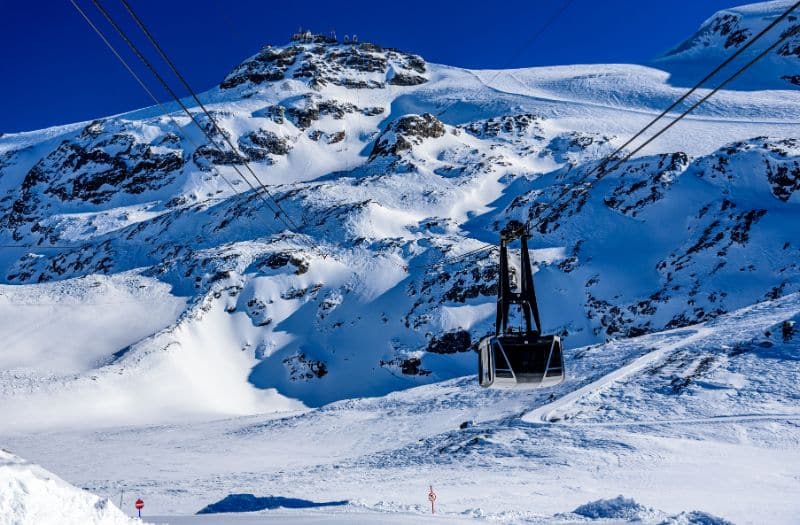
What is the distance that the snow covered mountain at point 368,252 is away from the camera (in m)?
59.2

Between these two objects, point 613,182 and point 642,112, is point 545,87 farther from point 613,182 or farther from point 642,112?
point 613,182

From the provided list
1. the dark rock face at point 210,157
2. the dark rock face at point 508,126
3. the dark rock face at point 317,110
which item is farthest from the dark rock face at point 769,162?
the dark rock face at point 317,110

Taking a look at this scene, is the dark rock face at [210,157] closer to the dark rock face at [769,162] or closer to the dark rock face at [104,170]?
→ the dark rock face at [104,170]

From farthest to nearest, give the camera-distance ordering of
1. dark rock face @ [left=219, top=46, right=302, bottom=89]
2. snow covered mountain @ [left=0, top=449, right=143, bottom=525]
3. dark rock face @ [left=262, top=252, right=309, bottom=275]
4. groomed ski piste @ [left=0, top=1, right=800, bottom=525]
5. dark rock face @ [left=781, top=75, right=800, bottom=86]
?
1. dark rock face @ [left=219, top=46, right=302, bottom=89]
2. dark rock face @ [left=781, top=75, right=800, bottom=86]
3. dark rock face @ [left=262, top=252, right=309, bottom=275]
4. groomed ski piste @ [left=0, top=1, right=800, bottom=525]
5. snow covered mountain @ [left=0, top=449, right=143, bottom=525]

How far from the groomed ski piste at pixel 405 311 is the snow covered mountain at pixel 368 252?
0.38m

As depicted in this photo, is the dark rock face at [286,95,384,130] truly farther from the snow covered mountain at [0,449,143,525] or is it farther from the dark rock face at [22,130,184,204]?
the snow covered mountain at [0,449,143,525]

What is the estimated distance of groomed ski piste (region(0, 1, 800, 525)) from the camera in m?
24.3

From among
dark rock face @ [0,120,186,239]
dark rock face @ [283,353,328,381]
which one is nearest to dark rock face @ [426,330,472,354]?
dark rock face @ [283,353,328,381]

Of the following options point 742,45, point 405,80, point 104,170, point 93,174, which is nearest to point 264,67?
point 405,80

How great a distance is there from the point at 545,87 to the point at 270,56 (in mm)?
81957

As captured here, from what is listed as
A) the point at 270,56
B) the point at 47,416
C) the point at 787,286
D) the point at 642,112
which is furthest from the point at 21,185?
the point at 787,286

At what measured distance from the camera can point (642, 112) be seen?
4680 inches

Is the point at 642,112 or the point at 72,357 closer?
the point at 72,357

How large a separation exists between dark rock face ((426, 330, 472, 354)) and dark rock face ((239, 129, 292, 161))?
76297 millimetres
